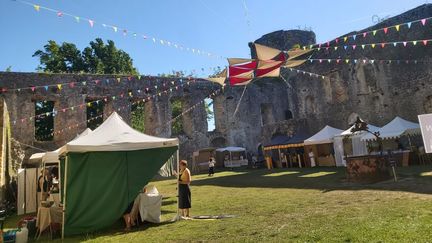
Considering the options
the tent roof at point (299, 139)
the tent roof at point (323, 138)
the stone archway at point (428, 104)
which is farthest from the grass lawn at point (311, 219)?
the tent roof at point (299, 139)

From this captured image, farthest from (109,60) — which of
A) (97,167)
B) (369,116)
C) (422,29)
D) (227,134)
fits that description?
(97,167)

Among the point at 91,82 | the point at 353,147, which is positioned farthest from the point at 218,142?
the point at 353,147

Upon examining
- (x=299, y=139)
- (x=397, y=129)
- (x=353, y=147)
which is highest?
(x=299, y=139)

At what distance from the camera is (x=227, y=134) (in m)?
27.4

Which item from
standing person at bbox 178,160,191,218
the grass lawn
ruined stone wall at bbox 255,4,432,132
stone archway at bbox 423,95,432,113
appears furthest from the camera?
ruined stone wall at bbox 255,4,432,132

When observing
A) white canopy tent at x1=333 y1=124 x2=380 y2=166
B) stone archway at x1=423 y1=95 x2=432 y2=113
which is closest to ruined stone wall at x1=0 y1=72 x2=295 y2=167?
white canopy tent at x1=333 y1=124 x2=380 y2=166

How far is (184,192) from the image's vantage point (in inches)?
300

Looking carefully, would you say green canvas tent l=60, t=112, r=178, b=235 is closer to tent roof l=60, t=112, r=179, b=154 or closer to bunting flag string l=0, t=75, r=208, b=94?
tent roof l=60, t=112, r=179, b=154

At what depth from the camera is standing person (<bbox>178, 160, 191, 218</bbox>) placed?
748 centimetres

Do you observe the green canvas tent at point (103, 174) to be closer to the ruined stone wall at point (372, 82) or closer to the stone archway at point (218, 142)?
the ruined stone wall at point (372, 82)

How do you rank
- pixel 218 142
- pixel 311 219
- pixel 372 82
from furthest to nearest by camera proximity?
pixel 218 142 < pixel 372 82 < pixel 311 219

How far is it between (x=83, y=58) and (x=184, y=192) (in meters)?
29.2

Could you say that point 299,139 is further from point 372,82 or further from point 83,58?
point 83,58

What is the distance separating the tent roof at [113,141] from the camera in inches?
268
